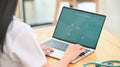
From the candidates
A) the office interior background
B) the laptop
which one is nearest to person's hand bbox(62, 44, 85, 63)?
the laptop

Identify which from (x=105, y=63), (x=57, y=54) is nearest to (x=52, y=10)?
(x=57, y=54)

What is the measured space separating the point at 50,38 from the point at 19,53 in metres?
0.67

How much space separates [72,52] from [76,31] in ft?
0.58

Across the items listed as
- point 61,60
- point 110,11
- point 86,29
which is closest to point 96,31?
point 86,29

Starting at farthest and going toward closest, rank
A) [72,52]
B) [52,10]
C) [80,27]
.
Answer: [52,10], [80,27], [72,52]

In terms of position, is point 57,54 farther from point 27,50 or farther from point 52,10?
point 52,10

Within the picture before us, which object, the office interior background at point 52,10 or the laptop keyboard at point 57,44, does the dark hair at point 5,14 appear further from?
the office interior background at point 52,10

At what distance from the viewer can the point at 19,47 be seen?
0.88m

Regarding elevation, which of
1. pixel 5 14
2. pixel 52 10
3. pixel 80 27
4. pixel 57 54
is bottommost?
pixel 52 10

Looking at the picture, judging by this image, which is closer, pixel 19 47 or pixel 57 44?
pixel 19 47

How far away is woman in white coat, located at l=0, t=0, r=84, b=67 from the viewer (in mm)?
831

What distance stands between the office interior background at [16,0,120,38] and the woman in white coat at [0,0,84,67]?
2479 mm

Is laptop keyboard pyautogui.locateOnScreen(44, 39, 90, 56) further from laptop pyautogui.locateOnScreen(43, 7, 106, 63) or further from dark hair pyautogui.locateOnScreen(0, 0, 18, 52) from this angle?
dark hair pyautogui.locateOnScreen(0, 0, 18, 52)

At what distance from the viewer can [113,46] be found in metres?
1.43
